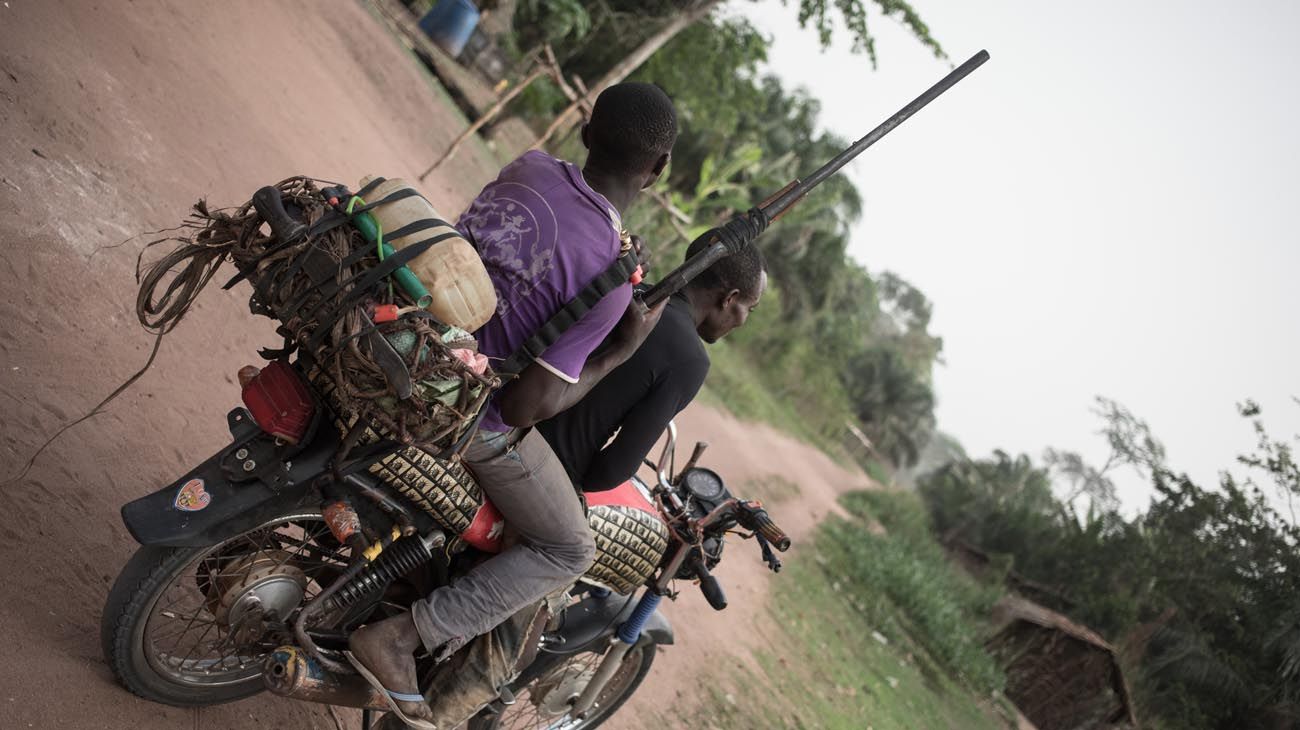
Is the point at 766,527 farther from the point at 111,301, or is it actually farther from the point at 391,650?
the point at 111,301

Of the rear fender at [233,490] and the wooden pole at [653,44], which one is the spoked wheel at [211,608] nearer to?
the rear fender at [233,490]

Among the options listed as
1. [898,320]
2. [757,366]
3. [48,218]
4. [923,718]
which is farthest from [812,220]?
[898,320]

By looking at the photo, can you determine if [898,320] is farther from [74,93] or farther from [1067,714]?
[74,93]

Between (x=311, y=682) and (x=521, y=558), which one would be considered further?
(x=521, y=558)

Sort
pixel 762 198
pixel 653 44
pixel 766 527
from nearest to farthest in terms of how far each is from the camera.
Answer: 1. pixel 766 527
2. pixel 762 198
3. pixel 653 44

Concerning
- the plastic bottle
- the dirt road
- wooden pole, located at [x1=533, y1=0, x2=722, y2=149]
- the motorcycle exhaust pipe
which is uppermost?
wooden pole, located at [x1=533, y1=0, x2=722, y2=149]

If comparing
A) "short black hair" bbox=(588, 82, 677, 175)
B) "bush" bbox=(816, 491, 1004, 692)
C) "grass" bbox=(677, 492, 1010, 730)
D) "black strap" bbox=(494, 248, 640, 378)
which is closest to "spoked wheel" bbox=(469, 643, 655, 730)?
"grass" bbox=(677, 492, 1010, 730)

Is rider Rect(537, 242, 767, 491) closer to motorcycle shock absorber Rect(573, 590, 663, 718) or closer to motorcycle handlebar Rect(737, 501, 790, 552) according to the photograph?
motorcycle handlebar Rect(737, 501, 790, 552)

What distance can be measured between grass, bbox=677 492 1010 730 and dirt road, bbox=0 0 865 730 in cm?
37

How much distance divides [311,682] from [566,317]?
53.7 inches

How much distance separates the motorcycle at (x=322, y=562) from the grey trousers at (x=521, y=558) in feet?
0.36

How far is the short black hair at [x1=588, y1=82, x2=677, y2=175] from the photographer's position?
232cm

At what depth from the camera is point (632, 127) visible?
2.32m

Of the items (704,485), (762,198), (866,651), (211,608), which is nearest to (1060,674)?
(866,651)
